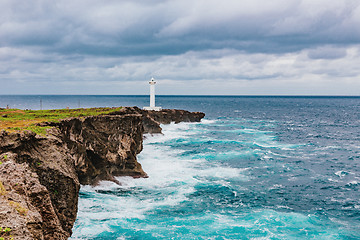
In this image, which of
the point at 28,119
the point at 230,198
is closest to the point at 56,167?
the point at 28,119

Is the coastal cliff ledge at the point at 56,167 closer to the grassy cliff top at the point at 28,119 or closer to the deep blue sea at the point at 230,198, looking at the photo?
the grassy cliff top at the point at 28,119

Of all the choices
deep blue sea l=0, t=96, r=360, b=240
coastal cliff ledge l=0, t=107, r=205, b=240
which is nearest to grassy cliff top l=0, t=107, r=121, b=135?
coastal cliff ledge l=0, t=107, r=205, b=240

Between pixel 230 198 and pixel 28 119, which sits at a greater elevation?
pixel 28 119

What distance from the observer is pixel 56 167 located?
18719 mm

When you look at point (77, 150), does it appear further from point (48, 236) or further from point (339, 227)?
point (339, 227)

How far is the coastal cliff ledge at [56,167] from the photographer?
12070 mm

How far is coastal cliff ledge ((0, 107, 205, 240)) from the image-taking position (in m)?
12.1

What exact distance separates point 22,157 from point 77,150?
11.7 metres

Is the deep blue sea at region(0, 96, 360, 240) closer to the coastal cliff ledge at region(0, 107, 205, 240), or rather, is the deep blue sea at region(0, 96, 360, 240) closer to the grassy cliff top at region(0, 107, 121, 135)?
the coastal cliff ledge at region(0, 107, 205, 240)

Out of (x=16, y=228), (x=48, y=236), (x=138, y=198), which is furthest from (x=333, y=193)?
(x=16, y=228)

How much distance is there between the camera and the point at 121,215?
28703 mm

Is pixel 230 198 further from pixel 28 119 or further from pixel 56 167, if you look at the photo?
pixel 28 119

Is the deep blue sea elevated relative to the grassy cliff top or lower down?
lower down

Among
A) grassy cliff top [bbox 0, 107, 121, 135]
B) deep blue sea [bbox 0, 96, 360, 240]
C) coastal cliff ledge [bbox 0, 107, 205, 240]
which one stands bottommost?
deep blue sea [bbox 0, 96, 360, 240]
